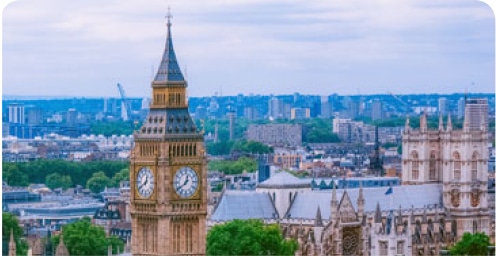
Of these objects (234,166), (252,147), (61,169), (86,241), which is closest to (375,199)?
(86,241)

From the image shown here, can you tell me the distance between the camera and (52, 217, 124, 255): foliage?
90.8 ft

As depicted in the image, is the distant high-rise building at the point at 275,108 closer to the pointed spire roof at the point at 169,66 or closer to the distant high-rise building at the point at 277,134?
the distant high-rise building at the point at 277,134

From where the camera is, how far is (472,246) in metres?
29.6

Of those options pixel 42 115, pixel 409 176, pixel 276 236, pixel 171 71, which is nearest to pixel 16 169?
pixel 42 115

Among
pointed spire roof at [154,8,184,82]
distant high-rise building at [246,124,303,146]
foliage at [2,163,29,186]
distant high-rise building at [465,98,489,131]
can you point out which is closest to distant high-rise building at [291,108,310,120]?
distant high-rise building at [246,124,303,146]

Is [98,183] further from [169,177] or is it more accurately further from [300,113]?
[169,177]

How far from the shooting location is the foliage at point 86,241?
2767cm

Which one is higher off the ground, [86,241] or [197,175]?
[197,175]

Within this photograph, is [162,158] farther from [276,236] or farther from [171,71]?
[276,236]

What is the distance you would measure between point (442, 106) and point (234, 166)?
47.5 feet

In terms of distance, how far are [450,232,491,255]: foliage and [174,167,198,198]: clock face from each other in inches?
345

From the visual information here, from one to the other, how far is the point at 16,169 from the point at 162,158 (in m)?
21.8

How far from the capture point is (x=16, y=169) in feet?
139

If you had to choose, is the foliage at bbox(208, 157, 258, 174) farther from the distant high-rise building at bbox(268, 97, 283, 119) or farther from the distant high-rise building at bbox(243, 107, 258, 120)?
the distant high-rise building at bbox(268, 97, 283, 119)
